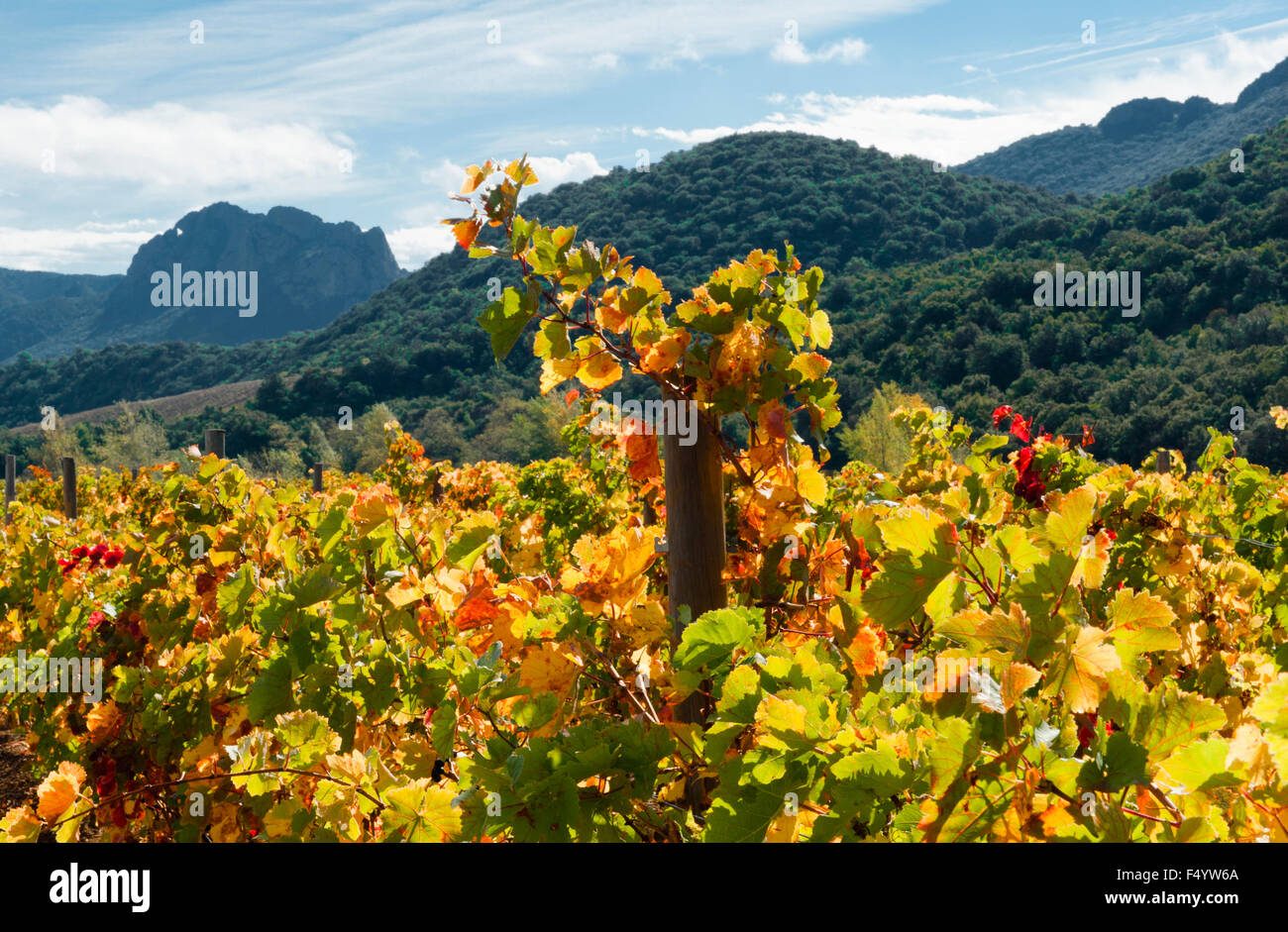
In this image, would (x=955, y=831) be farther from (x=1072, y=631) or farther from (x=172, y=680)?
(x=172, y=680)

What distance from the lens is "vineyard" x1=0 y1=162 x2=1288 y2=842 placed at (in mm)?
904

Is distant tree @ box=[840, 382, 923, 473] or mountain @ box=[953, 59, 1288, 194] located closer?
distant tree @ box=[840, 382, 923, 473]

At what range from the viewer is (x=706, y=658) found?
3.67ft

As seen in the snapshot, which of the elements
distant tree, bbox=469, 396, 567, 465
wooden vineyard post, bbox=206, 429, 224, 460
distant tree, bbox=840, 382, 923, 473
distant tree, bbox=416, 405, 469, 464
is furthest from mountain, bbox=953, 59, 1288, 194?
wooden vineyard post, bbox=206, 429, 224, 460

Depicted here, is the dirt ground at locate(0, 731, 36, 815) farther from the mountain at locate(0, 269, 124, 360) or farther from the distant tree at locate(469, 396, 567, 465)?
the mountain at locate(0, 269, 124, 360)

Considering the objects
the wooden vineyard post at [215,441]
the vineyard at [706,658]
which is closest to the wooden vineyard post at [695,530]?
the vineyard at [706,658]

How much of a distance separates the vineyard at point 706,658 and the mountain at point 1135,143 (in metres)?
60.8

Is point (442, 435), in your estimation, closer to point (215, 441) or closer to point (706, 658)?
point (215, 441)

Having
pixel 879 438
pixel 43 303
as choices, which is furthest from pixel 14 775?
pixel 43 303

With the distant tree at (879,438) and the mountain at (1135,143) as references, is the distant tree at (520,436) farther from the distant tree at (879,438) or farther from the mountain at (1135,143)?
the mountain at (1135,143)

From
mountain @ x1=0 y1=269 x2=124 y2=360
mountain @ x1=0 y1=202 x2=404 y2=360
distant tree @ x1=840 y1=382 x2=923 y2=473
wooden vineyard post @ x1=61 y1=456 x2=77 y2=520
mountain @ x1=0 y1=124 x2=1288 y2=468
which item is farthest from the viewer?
mountain @ x1=0 y1=202 x2=404 y2=360

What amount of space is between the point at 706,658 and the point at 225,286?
504ft

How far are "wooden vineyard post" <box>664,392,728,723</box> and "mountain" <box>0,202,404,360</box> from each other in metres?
132

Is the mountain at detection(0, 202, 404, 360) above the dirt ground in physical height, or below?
above
